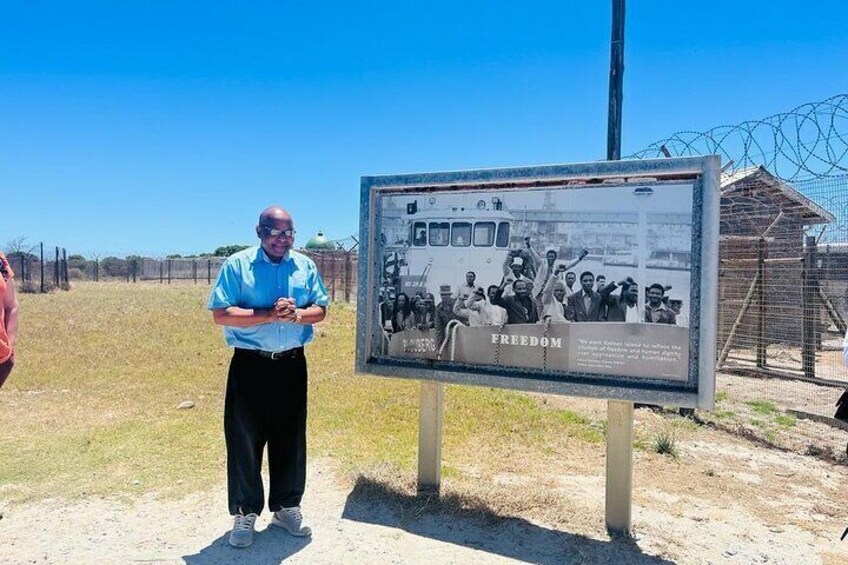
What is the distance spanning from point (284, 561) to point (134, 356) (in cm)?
776

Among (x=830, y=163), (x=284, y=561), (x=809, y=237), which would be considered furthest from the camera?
(x=809, y=237)

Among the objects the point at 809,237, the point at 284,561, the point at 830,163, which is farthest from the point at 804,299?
the point at 284,561

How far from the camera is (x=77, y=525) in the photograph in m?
3.55

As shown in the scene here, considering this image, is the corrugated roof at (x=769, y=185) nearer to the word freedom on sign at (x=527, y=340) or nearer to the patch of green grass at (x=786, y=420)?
the patch of green grass at (x=786, y=420)

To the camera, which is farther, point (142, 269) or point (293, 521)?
point (142, 269)

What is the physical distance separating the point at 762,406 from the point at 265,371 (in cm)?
620

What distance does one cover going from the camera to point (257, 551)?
10.6ft

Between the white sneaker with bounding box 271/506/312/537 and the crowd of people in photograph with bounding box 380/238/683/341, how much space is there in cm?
123

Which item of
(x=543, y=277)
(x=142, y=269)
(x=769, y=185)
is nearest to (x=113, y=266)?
(x=142, y=269)

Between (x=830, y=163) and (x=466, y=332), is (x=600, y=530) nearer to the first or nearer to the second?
(x=466, y=332)

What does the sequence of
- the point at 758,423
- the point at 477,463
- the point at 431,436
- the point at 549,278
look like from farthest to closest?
the point at 758,423
the point at 477,463
the point at 431,436
the point at 549,278

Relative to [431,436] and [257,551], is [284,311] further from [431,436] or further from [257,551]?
[431,436]

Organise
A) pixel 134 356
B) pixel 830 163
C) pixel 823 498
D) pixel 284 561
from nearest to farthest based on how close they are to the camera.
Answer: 1. pixel 284 561
2. pixel 823 498
3. pixel 830 163
4. pixel 134 356

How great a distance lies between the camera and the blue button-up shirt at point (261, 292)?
323 cm
